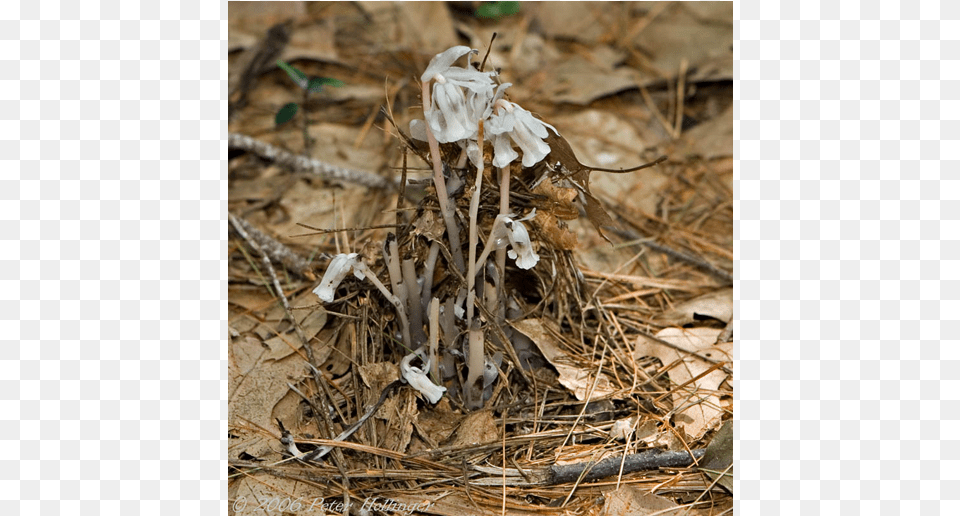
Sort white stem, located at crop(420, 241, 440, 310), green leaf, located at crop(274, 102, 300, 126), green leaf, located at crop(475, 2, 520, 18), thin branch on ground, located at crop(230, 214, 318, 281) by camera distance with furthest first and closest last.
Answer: green leaf, located at crop(475, 2, 520, 18), green leaf, located at crop(274, 102, 300, 126), thin branch on ground, located at crop(230, 214, 318, 281), white stem, located at crop(420, 241, 440, 310)

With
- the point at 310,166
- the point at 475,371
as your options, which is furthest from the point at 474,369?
the point at 310,166

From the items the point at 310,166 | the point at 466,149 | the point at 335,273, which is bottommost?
the point at 335,273

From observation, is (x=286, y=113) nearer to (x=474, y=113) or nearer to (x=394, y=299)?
(x=394, y=299)

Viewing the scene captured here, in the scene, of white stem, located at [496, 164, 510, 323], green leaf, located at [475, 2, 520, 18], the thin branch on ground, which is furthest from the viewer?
green leaf, located at [475, 2, 520, 18]

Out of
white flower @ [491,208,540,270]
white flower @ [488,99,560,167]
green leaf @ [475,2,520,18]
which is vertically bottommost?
white flower @ [491,208,540,270]

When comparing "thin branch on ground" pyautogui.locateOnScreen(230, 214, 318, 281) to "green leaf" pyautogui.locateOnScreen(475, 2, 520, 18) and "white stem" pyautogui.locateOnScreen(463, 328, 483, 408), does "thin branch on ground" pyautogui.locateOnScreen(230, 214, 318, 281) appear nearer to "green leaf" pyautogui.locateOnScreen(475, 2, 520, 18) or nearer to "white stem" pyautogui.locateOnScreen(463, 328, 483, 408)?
"white stem" pyautogui.locateOnScreen(463, 328, 483, 408)

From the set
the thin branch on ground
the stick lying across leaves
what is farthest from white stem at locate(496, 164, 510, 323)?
the stick lying across leaves
